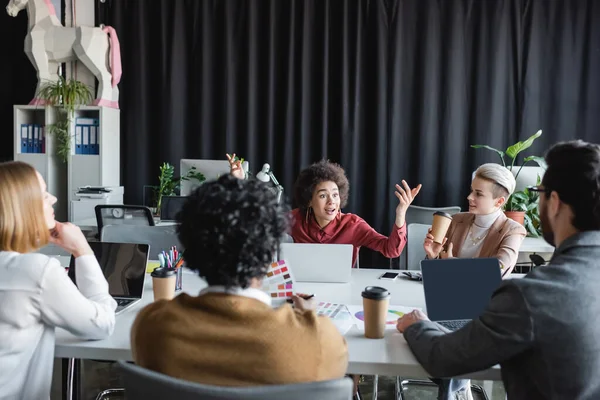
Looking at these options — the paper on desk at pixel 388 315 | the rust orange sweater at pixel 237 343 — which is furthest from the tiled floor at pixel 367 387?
the rust orange sweater at pixel 237 343

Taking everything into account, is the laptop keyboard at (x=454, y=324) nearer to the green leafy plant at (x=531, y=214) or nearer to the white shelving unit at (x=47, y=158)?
the green leafy plant at (x=531, y=214)

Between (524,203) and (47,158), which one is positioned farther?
(47,158)

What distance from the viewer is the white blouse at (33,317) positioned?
4.33 ft

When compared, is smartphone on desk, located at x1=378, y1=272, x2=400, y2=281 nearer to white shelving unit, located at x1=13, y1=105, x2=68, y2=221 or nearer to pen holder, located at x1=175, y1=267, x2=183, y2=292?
pen holder, located at x1=175, y1=267, x2=183, y2=292

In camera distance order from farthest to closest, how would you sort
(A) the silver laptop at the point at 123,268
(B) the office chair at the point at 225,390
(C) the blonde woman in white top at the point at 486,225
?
(C) the blonde woman in white top at the point at 486,225 → (A) the silver laptop at the point at 123,268 → (B) the office chair at the point at 225,390

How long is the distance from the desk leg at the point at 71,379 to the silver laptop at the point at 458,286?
1.26m

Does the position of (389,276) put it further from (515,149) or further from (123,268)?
(515,149)

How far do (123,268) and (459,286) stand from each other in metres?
1.14

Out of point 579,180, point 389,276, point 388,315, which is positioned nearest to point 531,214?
point 389,276

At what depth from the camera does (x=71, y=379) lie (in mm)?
2029

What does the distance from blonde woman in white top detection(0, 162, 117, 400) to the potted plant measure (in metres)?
3.72

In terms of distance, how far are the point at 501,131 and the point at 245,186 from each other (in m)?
4.33

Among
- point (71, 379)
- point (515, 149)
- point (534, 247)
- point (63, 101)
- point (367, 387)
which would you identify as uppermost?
point (63, 101)

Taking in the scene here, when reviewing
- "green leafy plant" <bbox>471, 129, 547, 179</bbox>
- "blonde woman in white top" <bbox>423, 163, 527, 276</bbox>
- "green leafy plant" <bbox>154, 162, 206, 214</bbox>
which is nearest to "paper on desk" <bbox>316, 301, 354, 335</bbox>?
"blonde woman in white top" <bbox>423, 163, 527, 276</bbox>
